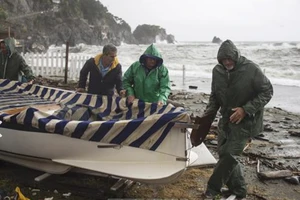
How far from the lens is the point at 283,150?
20.8 ft

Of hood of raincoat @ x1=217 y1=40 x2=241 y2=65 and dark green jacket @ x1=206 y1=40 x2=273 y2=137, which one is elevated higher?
hood of raincoat @ x1=217 y1=40 x2=241 y2=65

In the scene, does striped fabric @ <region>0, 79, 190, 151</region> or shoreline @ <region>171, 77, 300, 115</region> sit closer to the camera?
striped fabric @ <region>0, 79, 190, 151</region>

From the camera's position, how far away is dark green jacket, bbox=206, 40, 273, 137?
3469 mm

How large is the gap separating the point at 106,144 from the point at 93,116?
1.41m

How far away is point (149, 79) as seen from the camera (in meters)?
4.68

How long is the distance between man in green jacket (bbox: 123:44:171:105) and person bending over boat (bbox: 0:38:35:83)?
2465 mm

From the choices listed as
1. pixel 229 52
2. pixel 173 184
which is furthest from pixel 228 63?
pixel 173 184

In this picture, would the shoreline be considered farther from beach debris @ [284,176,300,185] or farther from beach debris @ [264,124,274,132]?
beach debris @ [284,176,300,185]

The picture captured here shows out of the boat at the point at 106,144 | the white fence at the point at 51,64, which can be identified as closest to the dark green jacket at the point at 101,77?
the boat at the point at 106,144

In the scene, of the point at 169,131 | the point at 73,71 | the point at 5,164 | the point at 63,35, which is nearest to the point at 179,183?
the point at 169,131

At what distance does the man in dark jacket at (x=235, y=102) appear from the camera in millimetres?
3476

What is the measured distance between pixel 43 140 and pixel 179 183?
6.04 feet

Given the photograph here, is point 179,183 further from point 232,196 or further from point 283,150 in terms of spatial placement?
point 283,150

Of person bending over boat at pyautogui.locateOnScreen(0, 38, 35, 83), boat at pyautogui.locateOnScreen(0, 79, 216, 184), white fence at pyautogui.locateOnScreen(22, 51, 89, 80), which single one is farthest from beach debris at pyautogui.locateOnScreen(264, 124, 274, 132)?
white fence at pyautogui.locateOnScreen(22, 51, 89, 80)
